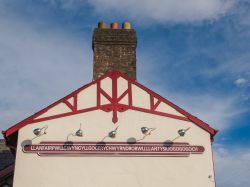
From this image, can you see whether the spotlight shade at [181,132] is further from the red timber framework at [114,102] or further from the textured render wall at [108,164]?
the red timber framework at [114,102]

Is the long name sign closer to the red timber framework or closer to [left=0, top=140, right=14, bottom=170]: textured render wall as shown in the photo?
the red timber framework

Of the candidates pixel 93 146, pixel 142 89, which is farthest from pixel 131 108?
pixel 93 146

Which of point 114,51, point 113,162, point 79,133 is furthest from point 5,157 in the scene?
point 114,51

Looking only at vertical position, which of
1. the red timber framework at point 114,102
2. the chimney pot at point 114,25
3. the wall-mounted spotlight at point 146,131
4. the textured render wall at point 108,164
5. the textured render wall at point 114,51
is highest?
the chimney pot at point 114,25

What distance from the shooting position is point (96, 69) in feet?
45.6

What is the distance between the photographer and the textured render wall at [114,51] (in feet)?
46.0

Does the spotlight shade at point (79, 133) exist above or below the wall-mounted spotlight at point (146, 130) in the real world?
below

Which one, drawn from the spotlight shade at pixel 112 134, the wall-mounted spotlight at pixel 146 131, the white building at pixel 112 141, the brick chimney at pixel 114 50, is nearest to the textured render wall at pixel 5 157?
the white building at pixel 112 141

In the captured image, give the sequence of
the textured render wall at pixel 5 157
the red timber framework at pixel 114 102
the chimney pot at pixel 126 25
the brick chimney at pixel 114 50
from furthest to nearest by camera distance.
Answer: the chimney pot at pixel 126 25 → the textured render wall at pixel 5 157 → the brick chimney at pixel 114 50 → the red timber framework at pixel 114 102

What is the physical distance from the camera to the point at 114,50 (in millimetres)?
14344

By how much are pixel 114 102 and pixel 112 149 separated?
168 cm

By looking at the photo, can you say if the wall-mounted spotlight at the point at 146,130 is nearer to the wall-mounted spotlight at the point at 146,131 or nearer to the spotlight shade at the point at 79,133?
the wall-mounted spotlight at the point at 146,131

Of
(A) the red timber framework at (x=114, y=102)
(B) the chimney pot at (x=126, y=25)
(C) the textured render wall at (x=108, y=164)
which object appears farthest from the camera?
(B) the chimney pot at (x=126, y=25)

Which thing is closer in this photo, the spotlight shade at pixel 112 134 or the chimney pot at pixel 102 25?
the spotlight shade at pixel 112 134
